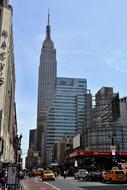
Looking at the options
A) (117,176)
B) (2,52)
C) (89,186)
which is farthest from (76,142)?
(89,186)

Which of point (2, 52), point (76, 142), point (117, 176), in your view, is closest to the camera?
point (117, 176)

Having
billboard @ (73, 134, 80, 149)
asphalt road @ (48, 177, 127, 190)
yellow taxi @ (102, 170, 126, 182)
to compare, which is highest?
billboard @ (73, 134, 80, 149)

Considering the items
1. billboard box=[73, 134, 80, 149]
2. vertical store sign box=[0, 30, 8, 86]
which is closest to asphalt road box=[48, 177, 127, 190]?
vertical store sign box=[0, 30, 8, 86]

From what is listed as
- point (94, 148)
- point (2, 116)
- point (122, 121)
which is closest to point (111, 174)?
point (2, 116)

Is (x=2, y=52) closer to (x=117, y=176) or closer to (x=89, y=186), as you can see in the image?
(x=117, y=176)

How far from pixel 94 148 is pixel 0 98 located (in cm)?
9524

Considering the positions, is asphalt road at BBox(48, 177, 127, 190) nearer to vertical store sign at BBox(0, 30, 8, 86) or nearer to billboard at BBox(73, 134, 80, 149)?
vertical store sign at BBox(0, 30, 8, 86)

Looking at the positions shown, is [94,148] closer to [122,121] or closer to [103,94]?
[122,121]

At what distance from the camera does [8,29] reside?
67.6 metres

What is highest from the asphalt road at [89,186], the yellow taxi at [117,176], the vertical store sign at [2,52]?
the vertical store sign at [2,52]

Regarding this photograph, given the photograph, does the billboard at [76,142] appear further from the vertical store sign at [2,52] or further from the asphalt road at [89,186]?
the asphalt road at [89,186]

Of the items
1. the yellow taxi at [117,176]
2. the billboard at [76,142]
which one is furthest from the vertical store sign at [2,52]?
the billboard at [76,142]

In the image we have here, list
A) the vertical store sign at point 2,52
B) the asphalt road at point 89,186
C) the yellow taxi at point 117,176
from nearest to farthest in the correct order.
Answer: the asphalt road at point 89,186 < the yellow taxi at point 117,176 < the vertical store sign at point 2,52

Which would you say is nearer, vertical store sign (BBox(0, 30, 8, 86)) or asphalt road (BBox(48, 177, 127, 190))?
asphalt road (BBox(48, 177, 127, 190))
